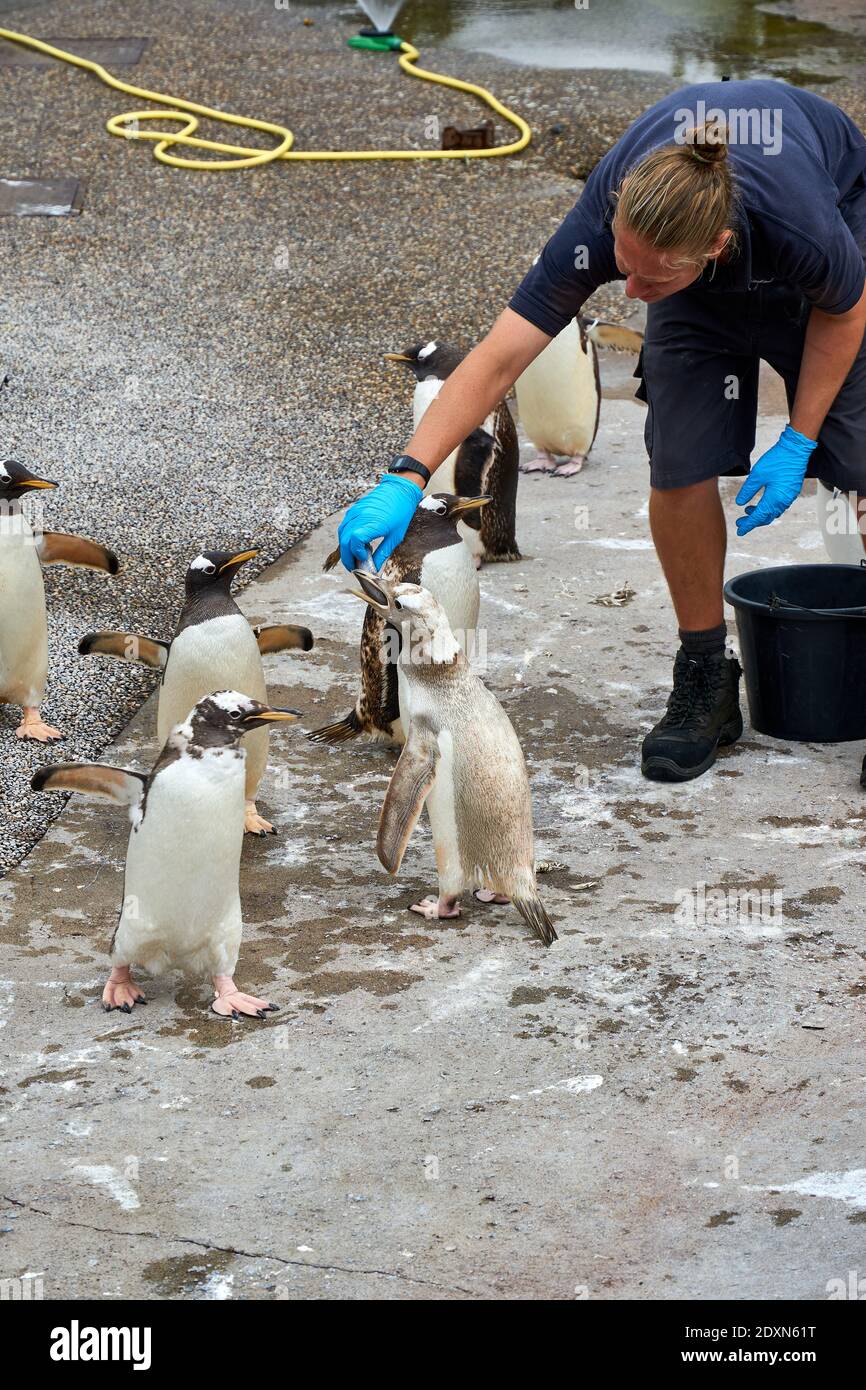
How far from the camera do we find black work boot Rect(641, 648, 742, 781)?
4.05 metres

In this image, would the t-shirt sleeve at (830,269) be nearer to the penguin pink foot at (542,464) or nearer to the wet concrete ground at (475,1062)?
the wet concrete ground at (475,1062)

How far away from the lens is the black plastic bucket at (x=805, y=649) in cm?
405

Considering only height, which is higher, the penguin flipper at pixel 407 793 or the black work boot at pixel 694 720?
the penguin flipper at pixel 407 793

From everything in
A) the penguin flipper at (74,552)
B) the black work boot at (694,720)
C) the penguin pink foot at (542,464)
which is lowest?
the penguin pink foot at (542,464)

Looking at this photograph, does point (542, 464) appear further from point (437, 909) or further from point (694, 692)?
point (437, 909)

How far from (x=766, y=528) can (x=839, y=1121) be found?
305 cm

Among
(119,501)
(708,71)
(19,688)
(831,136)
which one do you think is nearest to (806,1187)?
(831,136)

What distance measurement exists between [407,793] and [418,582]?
0.92 meters

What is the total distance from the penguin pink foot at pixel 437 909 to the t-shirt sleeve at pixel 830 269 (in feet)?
4.77

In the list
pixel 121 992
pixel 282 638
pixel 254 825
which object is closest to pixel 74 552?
pixel 282 638

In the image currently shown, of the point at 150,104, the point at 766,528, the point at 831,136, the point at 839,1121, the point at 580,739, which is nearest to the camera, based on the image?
the point at 839,1121

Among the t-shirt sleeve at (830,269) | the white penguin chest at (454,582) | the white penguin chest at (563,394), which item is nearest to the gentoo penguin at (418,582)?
the white penguin chest at (454,582)

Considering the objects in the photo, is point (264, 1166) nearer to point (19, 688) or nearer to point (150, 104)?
point (19, 688)

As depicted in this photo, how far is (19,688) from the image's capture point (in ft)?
14.3
